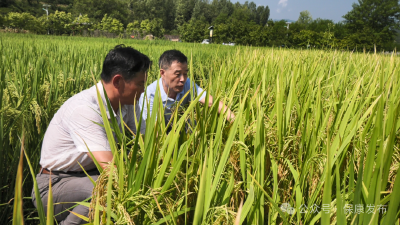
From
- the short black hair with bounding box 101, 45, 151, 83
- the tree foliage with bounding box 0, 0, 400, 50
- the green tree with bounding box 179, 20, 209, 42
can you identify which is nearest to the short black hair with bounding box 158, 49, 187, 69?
the short black hair with bounding box 101, 45, 151, 83

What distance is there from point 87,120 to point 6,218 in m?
0.79

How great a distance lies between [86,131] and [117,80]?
1.05 feet

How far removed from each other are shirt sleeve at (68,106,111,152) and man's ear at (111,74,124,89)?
7.5 inches

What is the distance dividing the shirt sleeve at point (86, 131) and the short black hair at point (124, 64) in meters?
0.23

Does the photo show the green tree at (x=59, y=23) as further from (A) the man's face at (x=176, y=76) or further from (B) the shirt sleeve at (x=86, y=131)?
(B) the shirt sleeve at (x=86, y=131)

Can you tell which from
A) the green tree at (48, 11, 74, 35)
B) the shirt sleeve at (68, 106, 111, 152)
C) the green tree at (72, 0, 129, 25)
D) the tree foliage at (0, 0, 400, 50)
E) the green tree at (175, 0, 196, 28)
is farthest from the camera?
the green tree at (175, 0, 196, 28)

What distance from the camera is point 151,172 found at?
2.73ft

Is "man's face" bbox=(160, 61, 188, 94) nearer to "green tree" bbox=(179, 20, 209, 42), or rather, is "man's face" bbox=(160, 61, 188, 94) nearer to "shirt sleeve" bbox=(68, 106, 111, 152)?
"shirt sleeve" bbox=(68, 106, 111, 152)

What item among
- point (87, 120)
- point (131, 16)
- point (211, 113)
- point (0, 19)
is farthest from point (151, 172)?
point (131, 16)

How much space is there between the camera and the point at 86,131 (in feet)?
4.54

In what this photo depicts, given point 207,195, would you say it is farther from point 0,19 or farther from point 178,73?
point 0,19

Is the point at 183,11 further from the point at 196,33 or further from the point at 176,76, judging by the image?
the point at 176,76

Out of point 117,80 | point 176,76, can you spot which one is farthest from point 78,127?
point 176,76

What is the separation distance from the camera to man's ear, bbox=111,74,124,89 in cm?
146
